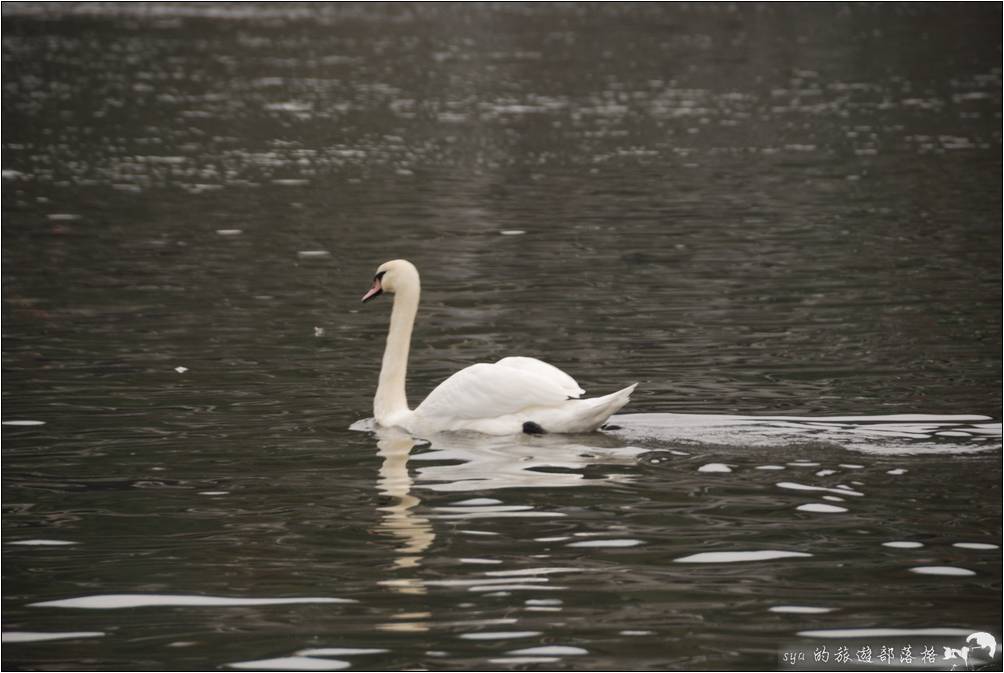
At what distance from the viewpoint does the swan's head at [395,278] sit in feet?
51.2

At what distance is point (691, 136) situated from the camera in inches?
1635

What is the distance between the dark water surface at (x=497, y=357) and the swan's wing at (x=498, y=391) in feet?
0.90

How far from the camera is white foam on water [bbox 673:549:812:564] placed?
10734mm

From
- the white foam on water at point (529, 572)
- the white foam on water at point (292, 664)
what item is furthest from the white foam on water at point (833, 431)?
the white foam on water at point (292, 664)

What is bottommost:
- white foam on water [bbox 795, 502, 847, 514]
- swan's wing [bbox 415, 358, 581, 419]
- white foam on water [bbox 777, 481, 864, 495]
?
white foam on water [bbox 795, 502, 847, 514]

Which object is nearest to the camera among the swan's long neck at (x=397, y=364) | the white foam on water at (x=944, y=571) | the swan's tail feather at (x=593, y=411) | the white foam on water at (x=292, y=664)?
the white foam on water at (x=292, y=664)

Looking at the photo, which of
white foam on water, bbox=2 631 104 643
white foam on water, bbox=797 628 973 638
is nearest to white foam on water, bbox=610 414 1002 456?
white foam on water, bbox=797 628 973 638

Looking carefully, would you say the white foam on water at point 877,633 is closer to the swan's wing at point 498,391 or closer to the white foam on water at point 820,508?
the white foam on water at point 820,508

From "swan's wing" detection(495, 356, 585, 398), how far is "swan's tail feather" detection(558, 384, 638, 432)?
4.4 inches

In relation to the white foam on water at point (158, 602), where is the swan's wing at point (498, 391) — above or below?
above

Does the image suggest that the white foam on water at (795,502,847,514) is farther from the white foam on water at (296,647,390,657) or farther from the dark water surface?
the white foam on water at (296,647,390,657)

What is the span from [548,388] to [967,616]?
488 cm

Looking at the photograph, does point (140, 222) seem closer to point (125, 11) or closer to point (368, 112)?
point (368, 112)

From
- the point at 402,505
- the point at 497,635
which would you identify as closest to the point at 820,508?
the point at 402,505
